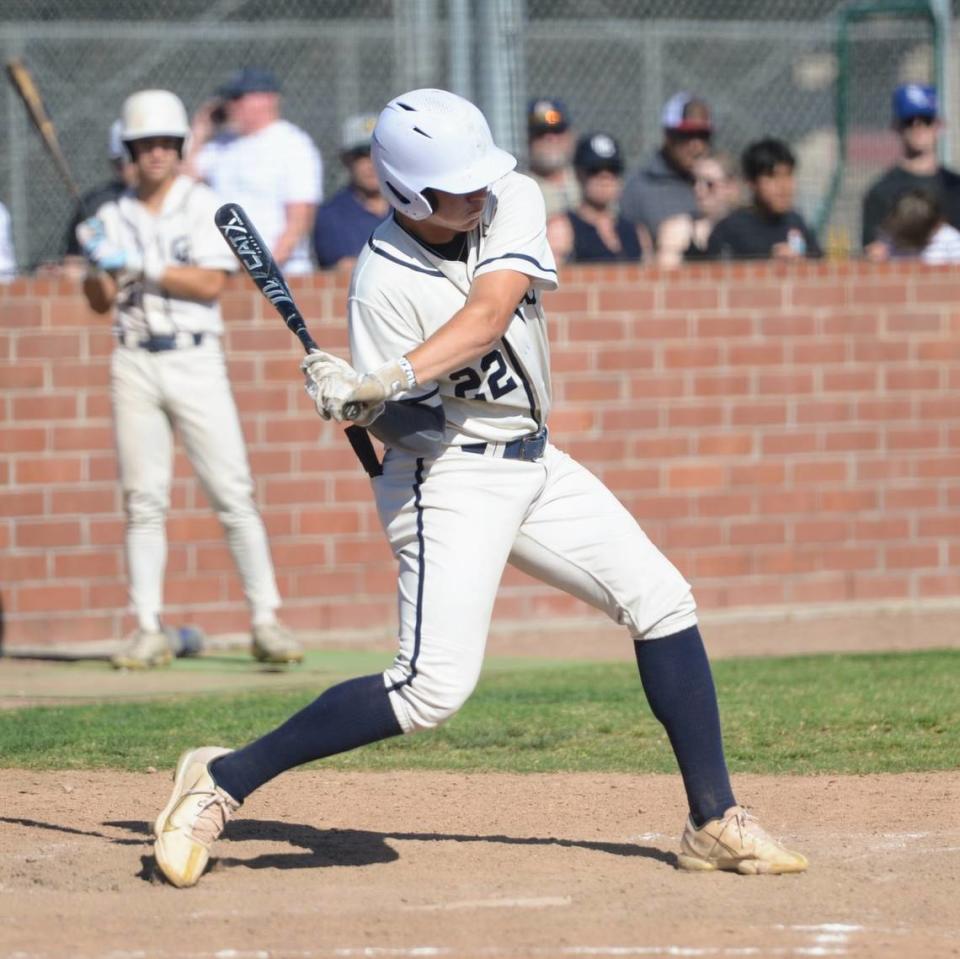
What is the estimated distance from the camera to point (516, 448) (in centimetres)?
455

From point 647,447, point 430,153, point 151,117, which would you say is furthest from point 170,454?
point 430,153

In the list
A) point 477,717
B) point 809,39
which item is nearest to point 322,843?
point 477,717

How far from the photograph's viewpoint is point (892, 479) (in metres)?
10.2

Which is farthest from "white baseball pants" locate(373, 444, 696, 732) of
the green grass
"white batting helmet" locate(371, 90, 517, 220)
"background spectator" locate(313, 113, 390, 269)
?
"background spectator" locate(313, 113, 390, 269)

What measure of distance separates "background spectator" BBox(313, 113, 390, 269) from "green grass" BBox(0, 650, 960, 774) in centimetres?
261

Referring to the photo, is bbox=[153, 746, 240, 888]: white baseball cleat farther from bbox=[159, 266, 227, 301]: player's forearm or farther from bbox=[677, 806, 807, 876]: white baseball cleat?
bbox=[159, 266, 227, 301]: player's forearm

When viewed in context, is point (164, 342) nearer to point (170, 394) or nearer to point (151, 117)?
point (170, 394)

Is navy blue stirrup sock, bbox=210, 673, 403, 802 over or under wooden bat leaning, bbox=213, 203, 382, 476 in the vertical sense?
under

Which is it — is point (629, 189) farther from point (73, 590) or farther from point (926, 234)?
point (73, 590)

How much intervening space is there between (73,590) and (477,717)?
296cm

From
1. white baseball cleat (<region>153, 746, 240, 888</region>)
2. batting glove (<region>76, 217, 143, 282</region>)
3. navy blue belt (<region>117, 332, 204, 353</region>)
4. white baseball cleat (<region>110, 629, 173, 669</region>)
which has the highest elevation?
batting glove (<region>76, 217, 143, 282</region>)

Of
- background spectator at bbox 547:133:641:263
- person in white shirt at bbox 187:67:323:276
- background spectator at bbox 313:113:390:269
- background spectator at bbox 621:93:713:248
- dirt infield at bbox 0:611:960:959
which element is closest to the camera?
dirt infield at bbox 0:611:960:959

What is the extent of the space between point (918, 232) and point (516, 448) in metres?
6.37

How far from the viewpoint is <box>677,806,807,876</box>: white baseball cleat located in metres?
4.54
